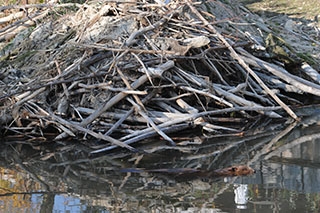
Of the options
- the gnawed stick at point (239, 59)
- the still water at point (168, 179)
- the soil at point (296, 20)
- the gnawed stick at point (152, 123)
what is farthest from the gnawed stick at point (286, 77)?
the gnawed stick at point (152, 123)

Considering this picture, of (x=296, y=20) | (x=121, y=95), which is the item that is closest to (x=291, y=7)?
(x=296, y=20)

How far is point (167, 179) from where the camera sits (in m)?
4.11

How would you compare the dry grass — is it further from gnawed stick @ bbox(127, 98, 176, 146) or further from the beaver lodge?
gnawed stick @ bbox(127, 98, 176, 146)

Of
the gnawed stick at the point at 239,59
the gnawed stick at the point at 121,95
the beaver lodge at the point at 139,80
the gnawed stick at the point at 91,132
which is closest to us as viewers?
the gnawed stick at the point at 91,132

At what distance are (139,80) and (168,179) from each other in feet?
7.04

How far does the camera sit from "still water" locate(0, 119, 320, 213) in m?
3.48

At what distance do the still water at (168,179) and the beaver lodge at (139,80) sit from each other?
1.19ft

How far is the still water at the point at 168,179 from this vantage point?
3.48 metres

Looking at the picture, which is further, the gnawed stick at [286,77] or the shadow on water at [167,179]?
the gnawed stick at [286,77]

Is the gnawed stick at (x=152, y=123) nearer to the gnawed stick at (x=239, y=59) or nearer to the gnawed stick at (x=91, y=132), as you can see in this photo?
the gnawed stick at (x=91, y=132)

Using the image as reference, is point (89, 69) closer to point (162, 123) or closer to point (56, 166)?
point (162, 123)

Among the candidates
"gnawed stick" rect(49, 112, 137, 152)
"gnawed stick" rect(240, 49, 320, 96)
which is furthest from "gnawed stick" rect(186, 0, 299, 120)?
"gnawed stick" rect(49, 112, 137, 152)

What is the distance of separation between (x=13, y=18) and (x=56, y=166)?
517cm

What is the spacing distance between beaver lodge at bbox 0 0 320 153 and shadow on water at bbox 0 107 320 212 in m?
0.32
